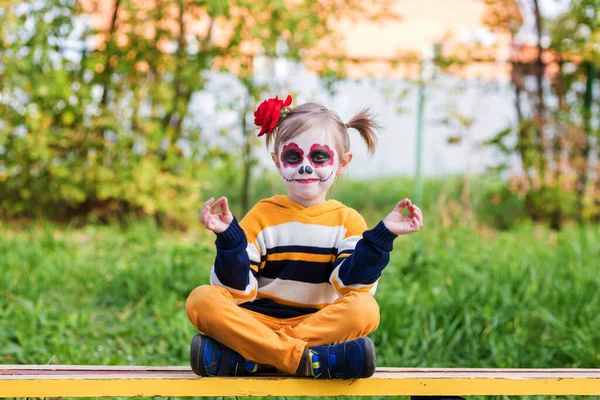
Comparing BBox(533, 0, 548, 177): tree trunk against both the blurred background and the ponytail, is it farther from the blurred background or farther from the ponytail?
the ponytail

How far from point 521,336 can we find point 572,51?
4.31 m

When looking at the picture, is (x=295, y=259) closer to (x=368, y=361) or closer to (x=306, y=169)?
(x=306, y=169)

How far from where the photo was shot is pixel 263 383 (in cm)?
219

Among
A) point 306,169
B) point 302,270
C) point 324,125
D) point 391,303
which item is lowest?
point 391,303

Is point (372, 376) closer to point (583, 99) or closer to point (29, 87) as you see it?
point (29, 87)

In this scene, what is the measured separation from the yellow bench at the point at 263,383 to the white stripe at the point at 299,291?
0.87 ft

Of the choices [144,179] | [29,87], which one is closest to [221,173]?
[144,179]

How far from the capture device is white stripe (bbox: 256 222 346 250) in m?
2.35

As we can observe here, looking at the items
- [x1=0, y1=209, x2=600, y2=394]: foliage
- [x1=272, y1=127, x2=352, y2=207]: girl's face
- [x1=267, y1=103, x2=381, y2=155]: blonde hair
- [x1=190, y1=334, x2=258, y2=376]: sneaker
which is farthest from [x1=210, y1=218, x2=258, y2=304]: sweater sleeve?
[x1=0, y1=209, x2=600, y2=394]: foliage

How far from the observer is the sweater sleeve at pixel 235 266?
7.15ft

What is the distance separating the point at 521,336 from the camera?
11.9ft

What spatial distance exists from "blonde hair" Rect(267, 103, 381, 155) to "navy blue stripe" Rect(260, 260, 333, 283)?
37 centimetres

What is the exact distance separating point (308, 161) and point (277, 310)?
1.58 ft

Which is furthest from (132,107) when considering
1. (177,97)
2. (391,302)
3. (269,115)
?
(269,115)
